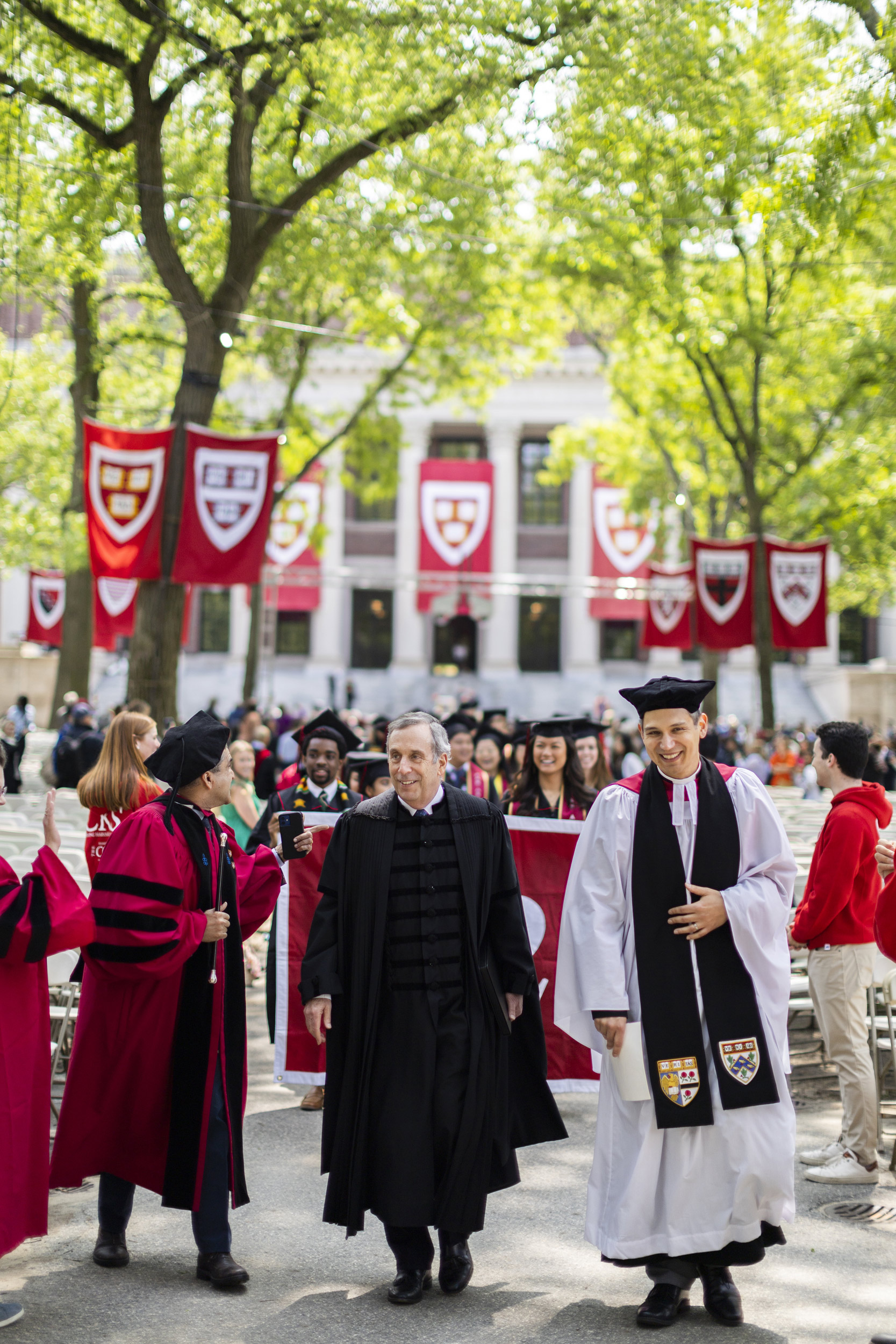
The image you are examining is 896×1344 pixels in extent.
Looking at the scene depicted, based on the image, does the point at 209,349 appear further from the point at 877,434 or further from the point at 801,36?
the point at 877,434

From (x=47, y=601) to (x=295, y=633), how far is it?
2506cm

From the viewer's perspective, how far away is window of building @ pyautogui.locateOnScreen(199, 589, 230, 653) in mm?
50281

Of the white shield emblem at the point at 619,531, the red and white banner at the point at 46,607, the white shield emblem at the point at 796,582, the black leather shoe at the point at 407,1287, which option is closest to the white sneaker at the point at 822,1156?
the black leather shoe at the point at 407,1287

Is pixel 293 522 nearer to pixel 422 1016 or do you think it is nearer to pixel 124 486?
pixel 124 486

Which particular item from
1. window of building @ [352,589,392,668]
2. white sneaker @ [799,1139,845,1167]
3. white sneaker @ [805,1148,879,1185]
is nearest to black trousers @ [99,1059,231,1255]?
white sneaker @ [805,1148,879,1185]

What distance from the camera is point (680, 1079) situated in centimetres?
423

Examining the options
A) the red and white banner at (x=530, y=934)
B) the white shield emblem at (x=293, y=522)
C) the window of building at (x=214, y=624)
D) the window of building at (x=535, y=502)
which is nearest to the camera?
the red and white banner at (x=530, y=934)

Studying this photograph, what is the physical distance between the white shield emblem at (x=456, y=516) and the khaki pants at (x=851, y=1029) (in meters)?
20.6

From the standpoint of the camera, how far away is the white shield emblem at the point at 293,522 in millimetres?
27344

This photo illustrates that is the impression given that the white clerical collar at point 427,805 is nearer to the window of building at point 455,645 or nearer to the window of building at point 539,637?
the window of building at point 455,645

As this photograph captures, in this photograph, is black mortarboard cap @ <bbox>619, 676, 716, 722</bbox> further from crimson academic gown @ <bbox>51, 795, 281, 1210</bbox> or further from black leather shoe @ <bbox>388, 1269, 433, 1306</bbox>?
black leather shoe @ <bbox>388, 1269, 433, 1306</bbox>

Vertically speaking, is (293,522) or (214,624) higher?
(293,522)

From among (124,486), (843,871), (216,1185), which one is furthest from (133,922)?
(124,486)

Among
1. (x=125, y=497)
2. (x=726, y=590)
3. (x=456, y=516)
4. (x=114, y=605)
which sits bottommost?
(x=114, y=605)
